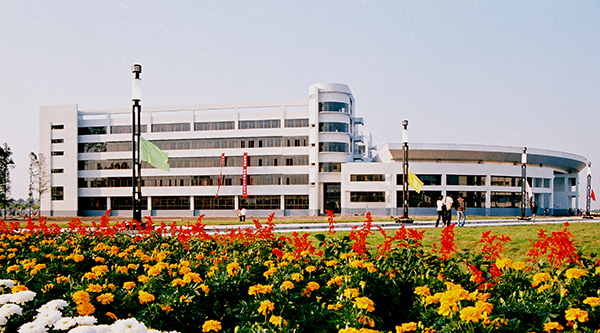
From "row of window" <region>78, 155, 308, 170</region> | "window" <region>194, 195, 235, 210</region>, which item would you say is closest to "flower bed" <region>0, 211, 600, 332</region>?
"row of window" <region>78, 155, 308, 170</region>

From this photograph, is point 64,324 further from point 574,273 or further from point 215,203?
point 215,203

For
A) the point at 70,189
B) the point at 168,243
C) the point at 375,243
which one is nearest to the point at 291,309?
the point at 168,243

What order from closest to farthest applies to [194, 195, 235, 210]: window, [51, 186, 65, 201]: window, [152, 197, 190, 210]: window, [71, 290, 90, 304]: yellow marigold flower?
[71, 290, 90, 304]: yellow marigold flower, [194, 195, 235, 210]: window, [152, 197, 190, 210]: window, [51, 186, 65, 201]: window

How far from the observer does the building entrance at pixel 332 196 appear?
4794 cm

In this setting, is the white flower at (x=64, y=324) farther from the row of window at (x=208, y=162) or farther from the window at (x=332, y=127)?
the row of window at (x=208, y=162)

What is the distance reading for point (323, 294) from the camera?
14.2 feet

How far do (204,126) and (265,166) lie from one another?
9405 mm

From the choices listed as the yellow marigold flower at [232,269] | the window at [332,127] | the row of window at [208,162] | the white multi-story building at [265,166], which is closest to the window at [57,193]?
the white multi-story building at [265,166]

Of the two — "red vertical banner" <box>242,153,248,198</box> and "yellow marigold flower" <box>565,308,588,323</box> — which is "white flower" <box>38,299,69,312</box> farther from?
"red vertical banner" <box>242,153,248,198</box>

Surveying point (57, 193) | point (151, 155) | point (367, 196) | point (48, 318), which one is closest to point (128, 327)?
point (48, 318)

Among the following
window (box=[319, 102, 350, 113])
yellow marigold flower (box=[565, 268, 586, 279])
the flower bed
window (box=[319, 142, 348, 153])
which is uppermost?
window (box=[319, 102, 350, 113])

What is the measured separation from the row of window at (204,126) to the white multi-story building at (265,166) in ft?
0.40

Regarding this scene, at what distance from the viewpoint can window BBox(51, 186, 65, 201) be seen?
172ft

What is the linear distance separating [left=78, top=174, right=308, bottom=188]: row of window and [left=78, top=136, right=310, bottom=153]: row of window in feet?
12.2
